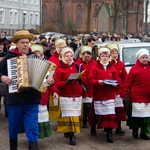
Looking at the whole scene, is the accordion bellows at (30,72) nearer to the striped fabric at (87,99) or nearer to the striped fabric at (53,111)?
the striped fabric at (53,111)

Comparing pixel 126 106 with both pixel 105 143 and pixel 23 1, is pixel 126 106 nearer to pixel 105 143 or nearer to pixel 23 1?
pixel 105 143

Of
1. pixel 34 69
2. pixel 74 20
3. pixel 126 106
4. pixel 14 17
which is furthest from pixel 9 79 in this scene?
pixel 74 20

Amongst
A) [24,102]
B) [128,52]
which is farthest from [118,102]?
[128,52]

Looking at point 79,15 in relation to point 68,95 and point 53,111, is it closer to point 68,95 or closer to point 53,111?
point 53,111

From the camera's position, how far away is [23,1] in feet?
201

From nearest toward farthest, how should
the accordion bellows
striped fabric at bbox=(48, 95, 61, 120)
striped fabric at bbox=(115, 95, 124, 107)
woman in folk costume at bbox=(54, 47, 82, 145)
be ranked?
the accordion bellows < woman in folk costume at bbox=(54, 47, 82, 145) < striped fabric at bbox=(48, 95, 61, 120) < striped fabric at bbox=(115, 95, 124, 107)

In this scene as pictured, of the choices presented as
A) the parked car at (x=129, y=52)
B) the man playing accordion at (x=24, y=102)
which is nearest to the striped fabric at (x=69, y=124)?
the man playing accordion at (x=24, y=102)

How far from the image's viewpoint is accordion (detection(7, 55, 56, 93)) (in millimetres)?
6297

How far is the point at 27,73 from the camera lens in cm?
630

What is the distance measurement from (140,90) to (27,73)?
8.81 feet

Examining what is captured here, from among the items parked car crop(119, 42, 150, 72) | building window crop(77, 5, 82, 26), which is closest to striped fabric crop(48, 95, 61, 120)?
parked car crop(119, 42, 150, 72)

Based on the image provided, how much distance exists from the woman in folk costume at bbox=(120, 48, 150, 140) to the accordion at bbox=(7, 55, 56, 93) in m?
2.28

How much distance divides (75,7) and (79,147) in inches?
3170

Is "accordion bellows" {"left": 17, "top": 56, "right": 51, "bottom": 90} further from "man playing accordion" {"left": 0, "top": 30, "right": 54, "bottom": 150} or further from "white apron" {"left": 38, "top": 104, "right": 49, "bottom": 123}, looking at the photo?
"white apron" {"left": 38, "top": 104, "right": 49, "bottom": 123}
